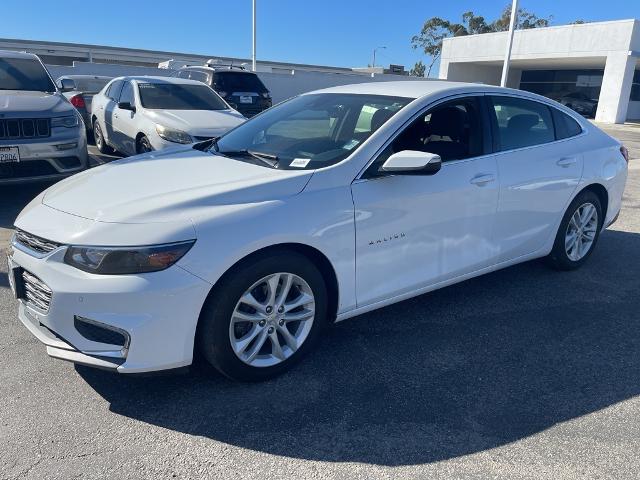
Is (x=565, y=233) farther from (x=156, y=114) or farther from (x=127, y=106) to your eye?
(x=127, y=106)

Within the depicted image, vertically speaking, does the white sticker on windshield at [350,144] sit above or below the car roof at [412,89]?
below

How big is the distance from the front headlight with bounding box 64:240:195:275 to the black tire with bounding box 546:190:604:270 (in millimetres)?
3511

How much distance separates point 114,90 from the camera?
9844 mm

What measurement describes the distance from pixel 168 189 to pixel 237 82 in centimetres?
1258

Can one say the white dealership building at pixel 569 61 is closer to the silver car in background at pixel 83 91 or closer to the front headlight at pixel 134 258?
the silver car in background at pixel 83 91

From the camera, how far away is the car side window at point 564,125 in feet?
15.6

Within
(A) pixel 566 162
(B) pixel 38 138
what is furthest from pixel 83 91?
(A) pixel 566 162

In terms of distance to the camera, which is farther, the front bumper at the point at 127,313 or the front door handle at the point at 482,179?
the front door handle at the point at 482,179

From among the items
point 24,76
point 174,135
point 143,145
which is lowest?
point 143,145

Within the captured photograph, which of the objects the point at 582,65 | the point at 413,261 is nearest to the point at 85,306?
the point at 413,261

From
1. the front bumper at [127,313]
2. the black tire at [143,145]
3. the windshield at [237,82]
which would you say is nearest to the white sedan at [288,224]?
the front bumper at [127,313]

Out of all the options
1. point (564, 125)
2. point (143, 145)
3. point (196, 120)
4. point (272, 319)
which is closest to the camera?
point (272, 319)

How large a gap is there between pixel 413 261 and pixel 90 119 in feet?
32.1

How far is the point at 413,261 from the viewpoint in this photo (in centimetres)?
358
